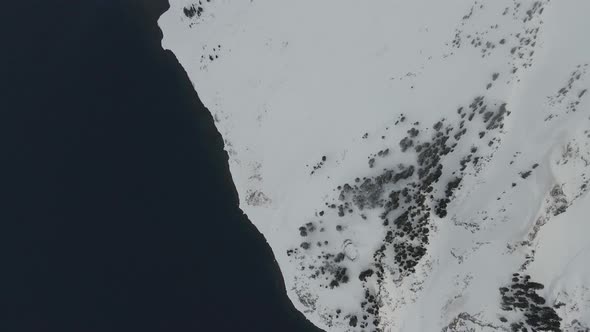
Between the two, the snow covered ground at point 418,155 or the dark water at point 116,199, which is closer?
the snow covered ground at point 418,155

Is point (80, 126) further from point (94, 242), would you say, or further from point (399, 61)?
point (399, 61)

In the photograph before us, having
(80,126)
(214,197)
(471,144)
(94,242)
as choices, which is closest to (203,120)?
(214,197)

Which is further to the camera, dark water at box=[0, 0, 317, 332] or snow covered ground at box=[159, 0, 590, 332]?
dark water at box=[0, 0, 317, 332]

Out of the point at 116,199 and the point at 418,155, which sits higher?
the point at 418,155

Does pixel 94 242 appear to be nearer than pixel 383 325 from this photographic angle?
No

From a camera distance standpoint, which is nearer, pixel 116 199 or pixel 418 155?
pixel 418 155
